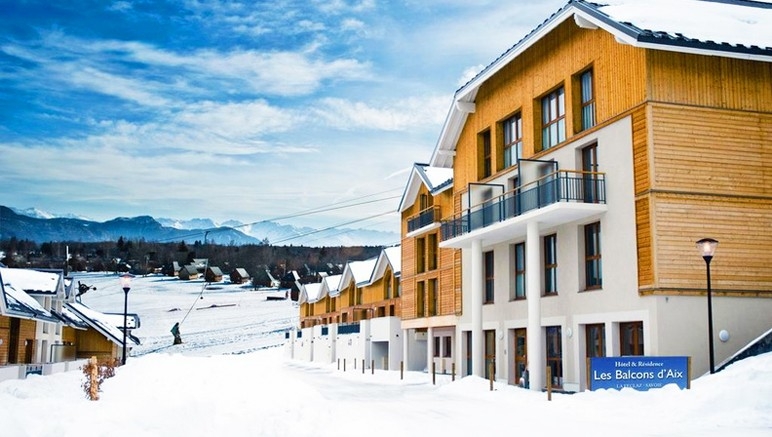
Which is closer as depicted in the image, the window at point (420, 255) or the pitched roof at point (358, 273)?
the window at point (420, 255)

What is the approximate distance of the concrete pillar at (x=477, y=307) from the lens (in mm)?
31359

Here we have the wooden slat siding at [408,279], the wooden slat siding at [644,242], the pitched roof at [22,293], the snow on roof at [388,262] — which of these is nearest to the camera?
the wooden slat siding at [644,242]

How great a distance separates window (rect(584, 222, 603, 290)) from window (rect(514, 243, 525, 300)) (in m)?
4.59

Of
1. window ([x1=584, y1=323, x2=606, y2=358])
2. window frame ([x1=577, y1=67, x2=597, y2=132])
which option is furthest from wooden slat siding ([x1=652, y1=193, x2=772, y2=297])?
window frame ([x1=577, y1=67, x2=597, y2=132])

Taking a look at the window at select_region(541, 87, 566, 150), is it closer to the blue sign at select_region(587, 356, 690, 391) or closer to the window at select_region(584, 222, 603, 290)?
the window at select_region(584, 222, 603, 290)

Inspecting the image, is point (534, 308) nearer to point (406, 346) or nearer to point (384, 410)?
point (384, 410)

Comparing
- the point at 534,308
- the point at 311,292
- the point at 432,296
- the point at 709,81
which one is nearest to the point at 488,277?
the point at 534,308

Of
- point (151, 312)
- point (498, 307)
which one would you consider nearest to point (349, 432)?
point (498, 307)

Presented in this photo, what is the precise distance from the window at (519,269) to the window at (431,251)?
38.8 ft

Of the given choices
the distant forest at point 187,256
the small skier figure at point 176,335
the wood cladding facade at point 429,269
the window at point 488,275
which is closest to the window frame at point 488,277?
the window at point 488,275

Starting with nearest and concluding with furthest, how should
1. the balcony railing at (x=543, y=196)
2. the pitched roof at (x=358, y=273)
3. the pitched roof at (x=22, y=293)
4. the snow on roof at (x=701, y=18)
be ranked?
the snow on roof at (x=701, y=18) < the balcony railing at (x=543, y=196) < the pitched roof at (x=22, y=293) < the pitched roof at (x=358, y=273)

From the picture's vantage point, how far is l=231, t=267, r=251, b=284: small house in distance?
15862 centimetres

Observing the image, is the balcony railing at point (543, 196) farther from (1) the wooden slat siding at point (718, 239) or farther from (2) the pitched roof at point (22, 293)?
(2) the pitched roof at point (22, 293)

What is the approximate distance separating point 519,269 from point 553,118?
5.98 m
